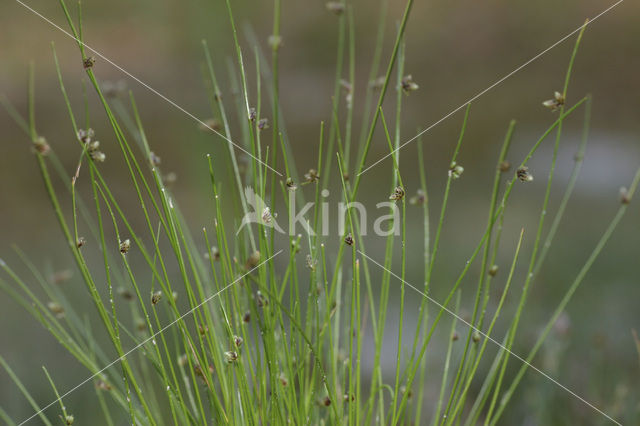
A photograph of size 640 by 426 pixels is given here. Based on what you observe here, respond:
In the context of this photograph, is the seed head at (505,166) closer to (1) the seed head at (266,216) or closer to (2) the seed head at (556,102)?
(2) the seed head at (556,102)

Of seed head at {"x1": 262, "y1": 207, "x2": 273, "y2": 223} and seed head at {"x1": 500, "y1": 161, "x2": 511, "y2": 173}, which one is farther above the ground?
seed head at {"x1": 500, "y1": 161, "x2": 511, "y2": 173}

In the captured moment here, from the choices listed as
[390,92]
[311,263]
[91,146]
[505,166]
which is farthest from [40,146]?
[390,92]

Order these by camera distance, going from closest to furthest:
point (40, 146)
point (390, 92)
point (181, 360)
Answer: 1. point (40, 146)
2. point (181, 360)
3. point (390, 92)

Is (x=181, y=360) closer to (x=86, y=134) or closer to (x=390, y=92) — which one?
(x=86, y=134)

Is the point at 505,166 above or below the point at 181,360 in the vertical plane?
above

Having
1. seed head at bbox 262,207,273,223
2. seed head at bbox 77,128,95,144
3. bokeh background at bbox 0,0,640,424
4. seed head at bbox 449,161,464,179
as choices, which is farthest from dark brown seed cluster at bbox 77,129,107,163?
bokeh background at bbox 0,0,640,424

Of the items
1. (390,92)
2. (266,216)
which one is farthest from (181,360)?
(390,92)

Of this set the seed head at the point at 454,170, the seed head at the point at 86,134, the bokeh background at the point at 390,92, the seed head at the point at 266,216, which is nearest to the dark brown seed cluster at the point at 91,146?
the seed head at the point at 86,134

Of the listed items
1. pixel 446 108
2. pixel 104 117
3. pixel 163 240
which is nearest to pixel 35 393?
pixel 163 240

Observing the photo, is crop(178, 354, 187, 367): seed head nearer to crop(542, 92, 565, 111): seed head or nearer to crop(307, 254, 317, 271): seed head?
crop(307, 254, 317, 271): seed head

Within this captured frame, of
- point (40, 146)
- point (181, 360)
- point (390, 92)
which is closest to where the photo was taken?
point (40, 146)

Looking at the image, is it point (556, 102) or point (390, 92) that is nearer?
point (556, 102)
